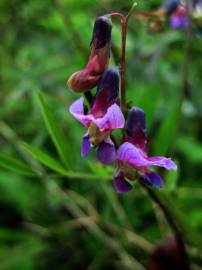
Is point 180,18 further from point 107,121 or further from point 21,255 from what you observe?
point 21,255

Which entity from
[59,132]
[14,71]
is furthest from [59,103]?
[59,132]

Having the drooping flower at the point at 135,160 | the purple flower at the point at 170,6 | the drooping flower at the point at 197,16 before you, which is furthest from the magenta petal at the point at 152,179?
the purple flower at the point at 170,6

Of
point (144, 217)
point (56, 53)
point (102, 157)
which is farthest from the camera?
point (56, 53)

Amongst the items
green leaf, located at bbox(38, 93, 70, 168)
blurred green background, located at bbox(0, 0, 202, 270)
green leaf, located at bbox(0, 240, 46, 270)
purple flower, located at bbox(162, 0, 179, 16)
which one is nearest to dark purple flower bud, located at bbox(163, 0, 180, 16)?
purple flower, located at bbox(162, 0, 179, 16)

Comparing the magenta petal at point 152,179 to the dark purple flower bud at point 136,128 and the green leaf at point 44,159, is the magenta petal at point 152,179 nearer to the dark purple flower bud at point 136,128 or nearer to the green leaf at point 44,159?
the dark purple flower bud at point 136,128

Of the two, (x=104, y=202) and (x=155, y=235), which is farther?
(x=104, y=202)

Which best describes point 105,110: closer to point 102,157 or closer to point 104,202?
point 102,157
